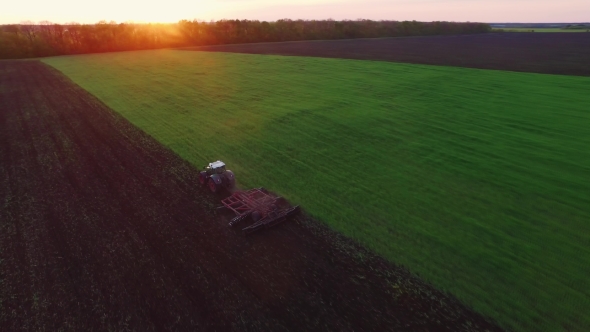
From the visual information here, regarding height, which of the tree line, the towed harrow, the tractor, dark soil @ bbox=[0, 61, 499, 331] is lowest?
dark soil @ bbox=[0, 61, 499, 331]

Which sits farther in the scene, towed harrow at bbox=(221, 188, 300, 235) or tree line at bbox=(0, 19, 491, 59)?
tree line at bbox=(0, 19, 491, 59)

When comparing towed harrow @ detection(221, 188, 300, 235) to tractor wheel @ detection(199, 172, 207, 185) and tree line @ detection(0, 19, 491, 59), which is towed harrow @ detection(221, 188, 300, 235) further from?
tree line @ detection(0, 19, 491, 59)

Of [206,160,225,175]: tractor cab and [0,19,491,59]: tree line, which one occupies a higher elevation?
[0,19,491,59]: tree line

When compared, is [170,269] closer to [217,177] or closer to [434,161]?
[217,177]

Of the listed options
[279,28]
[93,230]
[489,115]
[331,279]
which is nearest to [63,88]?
[93,230]

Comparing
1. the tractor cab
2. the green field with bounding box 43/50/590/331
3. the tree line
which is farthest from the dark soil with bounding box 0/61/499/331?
the tree line

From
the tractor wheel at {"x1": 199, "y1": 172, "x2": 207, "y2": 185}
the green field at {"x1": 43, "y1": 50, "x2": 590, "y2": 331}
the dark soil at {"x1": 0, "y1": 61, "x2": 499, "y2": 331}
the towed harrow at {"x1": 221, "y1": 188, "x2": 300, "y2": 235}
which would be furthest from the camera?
the tractor wheel at {"x1": 199, "y1": 172, "x2": 207, "y2": 185}

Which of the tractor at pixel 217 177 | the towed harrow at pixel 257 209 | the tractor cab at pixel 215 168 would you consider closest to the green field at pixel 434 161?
the tractor at pixel 217 177
